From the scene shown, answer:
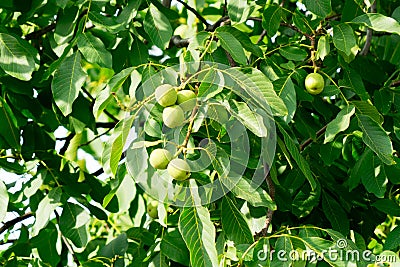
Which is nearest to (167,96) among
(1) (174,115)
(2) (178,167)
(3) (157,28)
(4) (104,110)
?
(1) (174,115)

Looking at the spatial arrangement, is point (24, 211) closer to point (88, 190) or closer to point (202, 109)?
point (88, 190)

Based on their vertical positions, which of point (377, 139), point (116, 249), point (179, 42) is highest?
point (377, 139)

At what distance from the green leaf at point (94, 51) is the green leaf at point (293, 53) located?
1.56 ft

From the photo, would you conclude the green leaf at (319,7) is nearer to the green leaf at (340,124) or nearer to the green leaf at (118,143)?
the green leaf at (340,124)

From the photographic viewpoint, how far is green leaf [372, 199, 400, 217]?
6.84ft

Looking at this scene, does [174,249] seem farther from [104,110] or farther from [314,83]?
[104,110]

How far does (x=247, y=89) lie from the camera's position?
158 centimetres

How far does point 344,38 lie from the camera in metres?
1.85

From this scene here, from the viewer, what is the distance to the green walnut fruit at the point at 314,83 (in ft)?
6.27

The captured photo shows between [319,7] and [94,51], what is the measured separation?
60 cm

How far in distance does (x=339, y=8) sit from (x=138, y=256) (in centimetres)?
141

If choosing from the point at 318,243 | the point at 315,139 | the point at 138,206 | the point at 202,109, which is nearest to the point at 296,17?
the point at 315,139

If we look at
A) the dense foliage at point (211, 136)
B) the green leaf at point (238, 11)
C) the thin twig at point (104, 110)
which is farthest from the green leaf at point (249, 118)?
the thin twig at point (104, 110)

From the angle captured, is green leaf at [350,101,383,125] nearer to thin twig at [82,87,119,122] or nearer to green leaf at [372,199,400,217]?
green leaf at [372,199,400,217]
